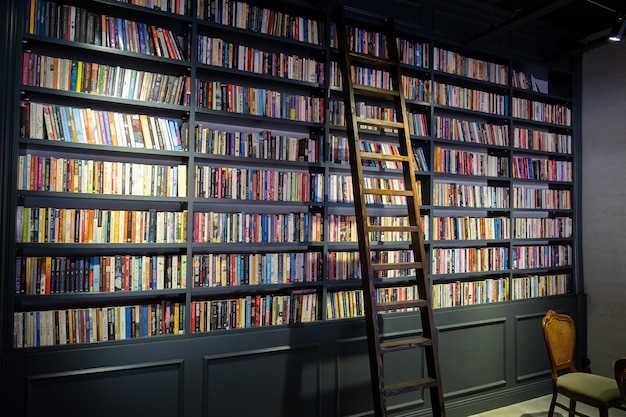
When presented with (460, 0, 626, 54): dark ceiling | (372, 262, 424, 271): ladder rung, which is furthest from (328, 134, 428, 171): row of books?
(460, 0, 626, 54): dark ceiling

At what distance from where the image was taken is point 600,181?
13.4 ft

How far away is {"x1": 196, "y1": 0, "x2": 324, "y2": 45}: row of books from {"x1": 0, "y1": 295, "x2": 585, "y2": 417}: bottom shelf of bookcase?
73.6 inches

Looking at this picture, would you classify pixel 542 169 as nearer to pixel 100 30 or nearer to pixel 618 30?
pixel 618 30

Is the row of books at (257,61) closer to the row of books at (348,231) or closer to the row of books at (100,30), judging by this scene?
the row of books at (100,30)

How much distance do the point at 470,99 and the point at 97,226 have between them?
2.86 meters

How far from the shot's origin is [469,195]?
3605 millimetres

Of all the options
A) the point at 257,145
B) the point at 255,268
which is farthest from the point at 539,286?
the point at 257,145

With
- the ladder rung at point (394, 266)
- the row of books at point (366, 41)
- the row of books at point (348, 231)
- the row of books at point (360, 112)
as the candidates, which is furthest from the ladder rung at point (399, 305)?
the row of books at point (366, 41)

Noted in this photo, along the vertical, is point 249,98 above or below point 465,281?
above

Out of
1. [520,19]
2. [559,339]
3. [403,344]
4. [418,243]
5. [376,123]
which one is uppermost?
[520,19]

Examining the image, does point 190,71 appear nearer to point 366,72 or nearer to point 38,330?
point 366,72

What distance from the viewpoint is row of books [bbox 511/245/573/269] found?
152 inches

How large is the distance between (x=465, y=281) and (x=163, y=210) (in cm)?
246

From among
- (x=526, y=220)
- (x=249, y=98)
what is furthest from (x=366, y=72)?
(x=526, y=220)
